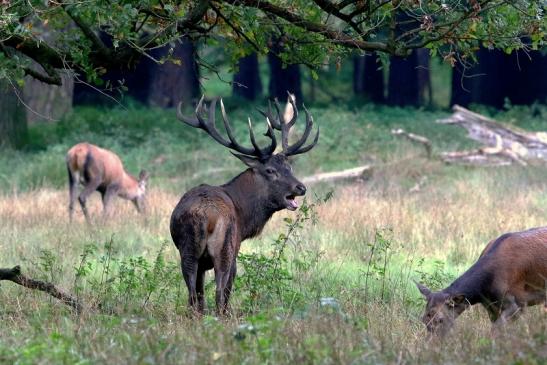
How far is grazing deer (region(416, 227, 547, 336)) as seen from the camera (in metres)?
8.36

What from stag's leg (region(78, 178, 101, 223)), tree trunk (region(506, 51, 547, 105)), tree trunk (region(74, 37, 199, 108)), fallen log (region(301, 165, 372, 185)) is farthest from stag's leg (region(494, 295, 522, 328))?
tree trunk (region(506, 51, 547, 105))

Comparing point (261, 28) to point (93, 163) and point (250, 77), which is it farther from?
point (250, 77)

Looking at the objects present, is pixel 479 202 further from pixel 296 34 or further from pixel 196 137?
pixel 196 137

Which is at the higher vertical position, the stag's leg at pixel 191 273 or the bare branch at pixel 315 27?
the bare branch at pixel 315 27

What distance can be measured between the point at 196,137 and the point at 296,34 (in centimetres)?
1626

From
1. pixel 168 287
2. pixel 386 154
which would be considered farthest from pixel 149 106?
pixel 168 287

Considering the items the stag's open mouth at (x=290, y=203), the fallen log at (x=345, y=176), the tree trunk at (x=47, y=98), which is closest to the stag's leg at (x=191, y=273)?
the stag's open mouth at (x=290, y=203)

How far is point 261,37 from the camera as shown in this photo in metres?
9.38

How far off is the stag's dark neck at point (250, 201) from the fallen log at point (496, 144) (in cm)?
1036

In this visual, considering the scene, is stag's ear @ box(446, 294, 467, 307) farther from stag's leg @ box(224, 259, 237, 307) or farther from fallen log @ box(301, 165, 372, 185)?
fallen log @ box(301, 165, 372, 185)

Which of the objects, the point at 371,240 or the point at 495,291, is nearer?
the point at 495,291

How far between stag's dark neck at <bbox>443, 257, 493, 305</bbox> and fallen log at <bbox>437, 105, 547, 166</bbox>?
35.7ft

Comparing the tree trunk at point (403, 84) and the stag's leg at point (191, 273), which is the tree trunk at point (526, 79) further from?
the stag's leg at point (191, 273)

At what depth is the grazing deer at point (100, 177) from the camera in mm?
17125
